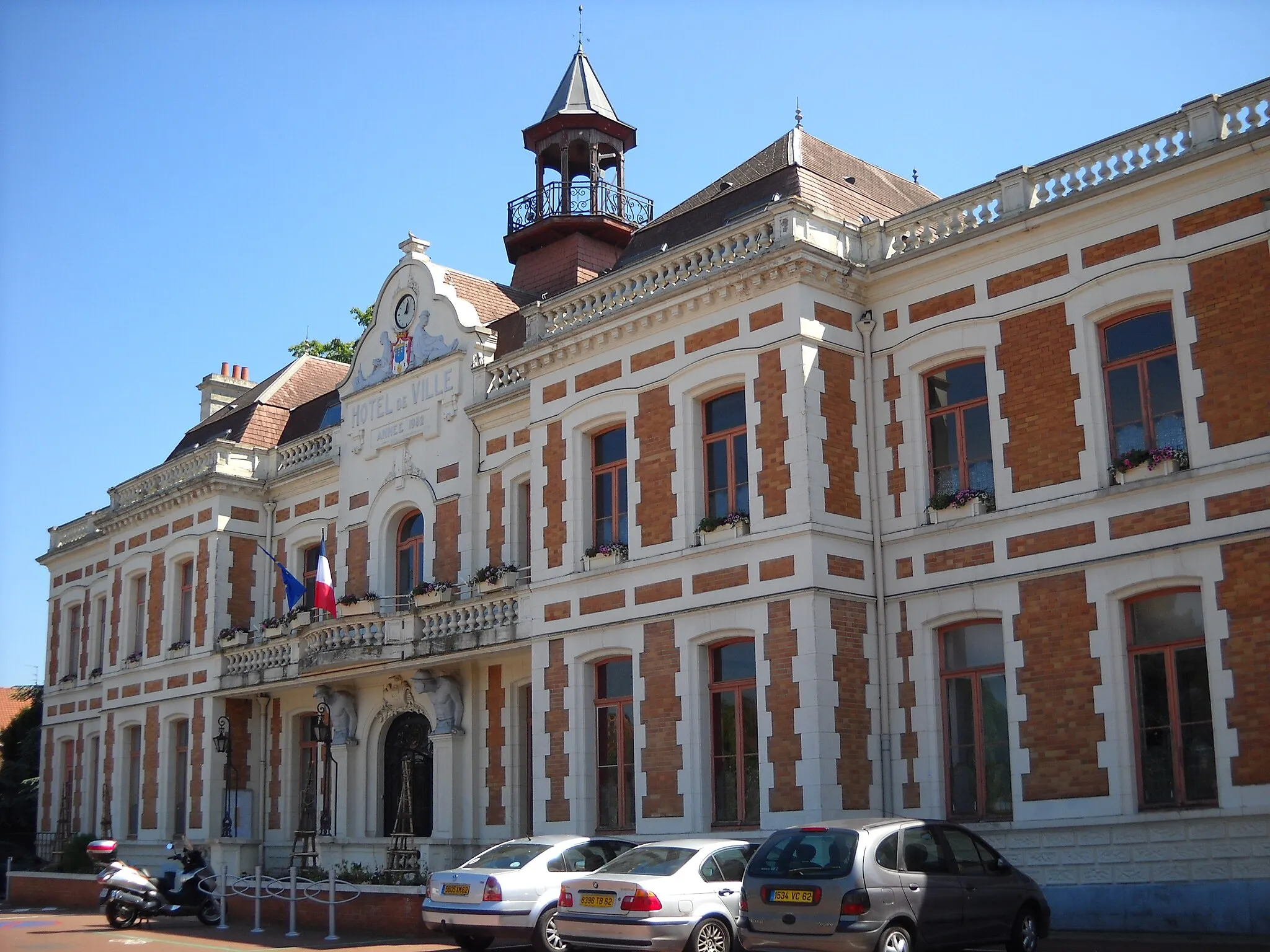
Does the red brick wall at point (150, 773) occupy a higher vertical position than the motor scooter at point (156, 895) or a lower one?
higher

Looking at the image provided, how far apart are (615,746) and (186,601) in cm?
1607

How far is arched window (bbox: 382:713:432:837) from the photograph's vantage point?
2702cm

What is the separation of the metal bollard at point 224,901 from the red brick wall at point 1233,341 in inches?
649

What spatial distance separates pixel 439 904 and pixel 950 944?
6507 millimetres

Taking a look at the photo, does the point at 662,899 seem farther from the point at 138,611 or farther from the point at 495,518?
the point at 138,611

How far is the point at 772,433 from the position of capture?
20.0 m

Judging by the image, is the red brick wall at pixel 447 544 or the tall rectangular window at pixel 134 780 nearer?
the red brick wall at pixel 447 544

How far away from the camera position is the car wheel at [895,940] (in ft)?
42.3

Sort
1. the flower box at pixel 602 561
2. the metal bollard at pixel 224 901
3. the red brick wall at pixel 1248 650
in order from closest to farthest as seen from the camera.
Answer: the red brick wall at pixel 1248 650
the flower box at pixel 602 561
the metal bollard at pixel 224 901

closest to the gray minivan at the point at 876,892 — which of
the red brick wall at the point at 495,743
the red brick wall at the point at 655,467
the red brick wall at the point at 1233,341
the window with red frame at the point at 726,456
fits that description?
the red brick wall at the point at 1233,341

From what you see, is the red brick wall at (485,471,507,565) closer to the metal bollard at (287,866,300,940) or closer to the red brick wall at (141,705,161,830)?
the metal bollard at (287,866,300,940)

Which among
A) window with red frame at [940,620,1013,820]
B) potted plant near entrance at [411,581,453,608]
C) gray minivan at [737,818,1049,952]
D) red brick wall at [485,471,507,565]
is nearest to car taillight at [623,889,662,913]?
gray minivan at [737,818,1049,952]

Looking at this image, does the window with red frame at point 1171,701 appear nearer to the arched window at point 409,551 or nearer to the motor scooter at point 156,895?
the motor scooter at point 156,895

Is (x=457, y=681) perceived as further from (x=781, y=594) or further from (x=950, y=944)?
(x=950, y=944)
